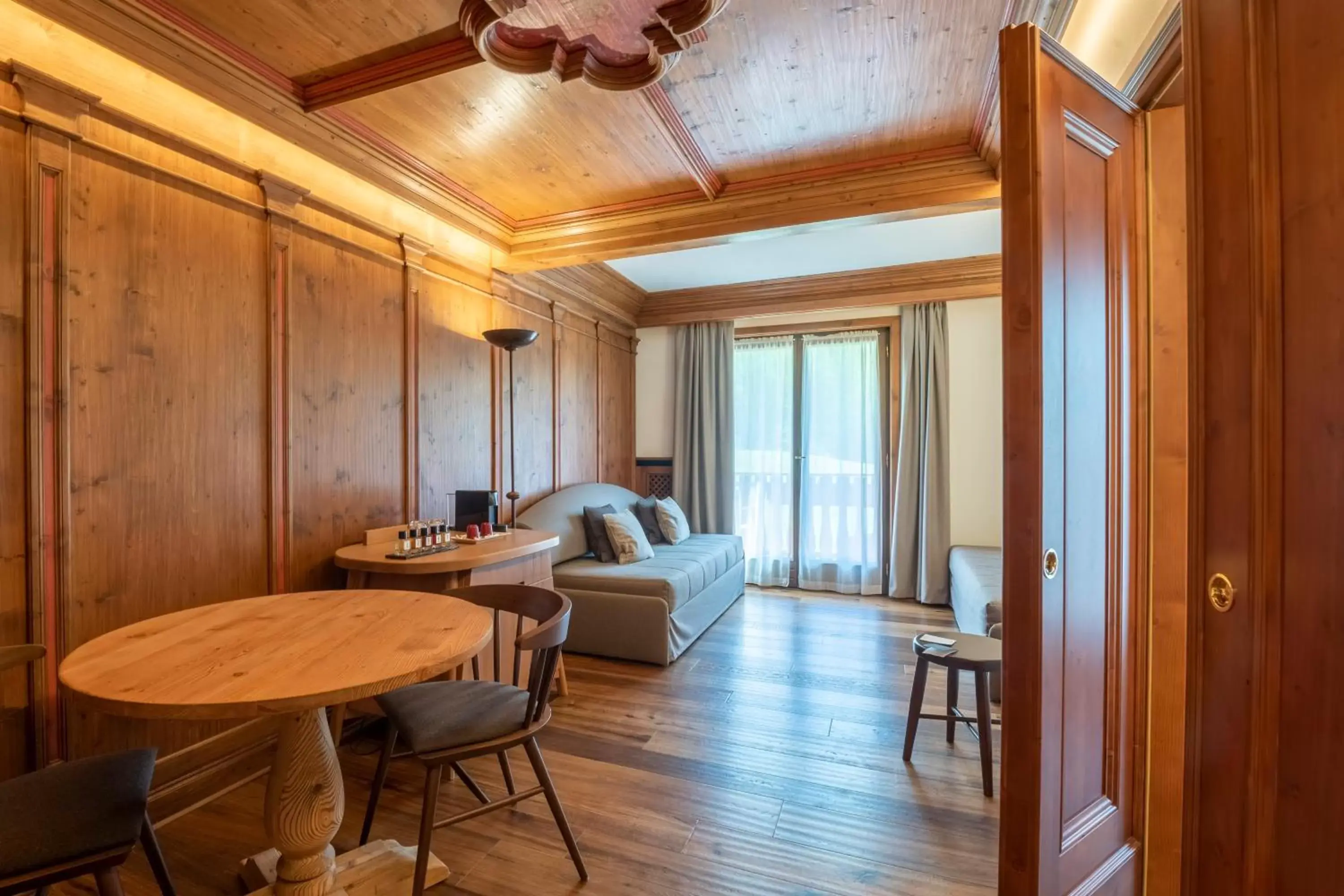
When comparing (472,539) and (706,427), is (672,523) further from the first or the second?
(472,539)

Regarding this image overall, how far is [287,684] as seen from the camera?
106 cm

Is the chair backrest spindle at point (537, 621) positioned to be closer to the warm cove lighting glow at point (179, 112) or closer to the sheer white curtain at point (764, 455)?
the warm cove lighting glow at point (179, 112)

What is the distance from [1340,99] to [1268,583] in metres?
0.68

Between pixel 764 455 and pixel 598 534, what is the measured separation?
2050mm

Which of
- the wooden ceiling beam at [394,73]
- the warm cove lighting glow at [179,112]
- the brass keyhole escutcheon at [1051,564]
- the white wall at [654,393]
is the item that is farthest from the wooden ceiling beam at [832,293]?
the brass keyhole escutcheon at [1051,564]

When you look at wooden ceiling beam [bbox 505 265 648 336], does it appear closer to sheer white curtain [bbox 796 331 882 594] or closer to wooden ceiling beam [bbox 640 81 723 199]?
wooden ceiling beam [bbox 640 81 723 199]

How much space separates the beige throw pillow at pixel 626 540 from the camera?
3725 millimetres

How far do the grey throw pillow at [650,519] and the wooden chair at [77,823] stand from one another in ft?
11.2

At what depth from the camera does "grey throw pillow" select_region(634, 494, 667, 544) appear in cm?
457

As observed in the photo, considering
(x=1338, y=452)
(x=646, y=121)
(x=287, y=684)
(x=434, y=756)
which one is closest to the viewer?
(x=1338, y=452)

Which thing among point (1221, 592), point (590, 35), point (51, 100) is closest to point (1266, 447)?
point (1221, 592)

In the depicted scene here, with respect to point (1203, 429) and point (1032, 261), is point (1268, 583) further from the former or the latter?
point (1032, 261)

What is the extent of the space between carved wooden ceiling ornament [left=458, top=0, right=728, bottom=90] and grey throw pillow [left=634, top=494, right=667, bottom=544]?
325cm

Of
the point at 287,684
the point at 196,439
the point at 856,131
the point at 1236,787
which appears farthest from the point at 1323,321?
the point at 196,439
